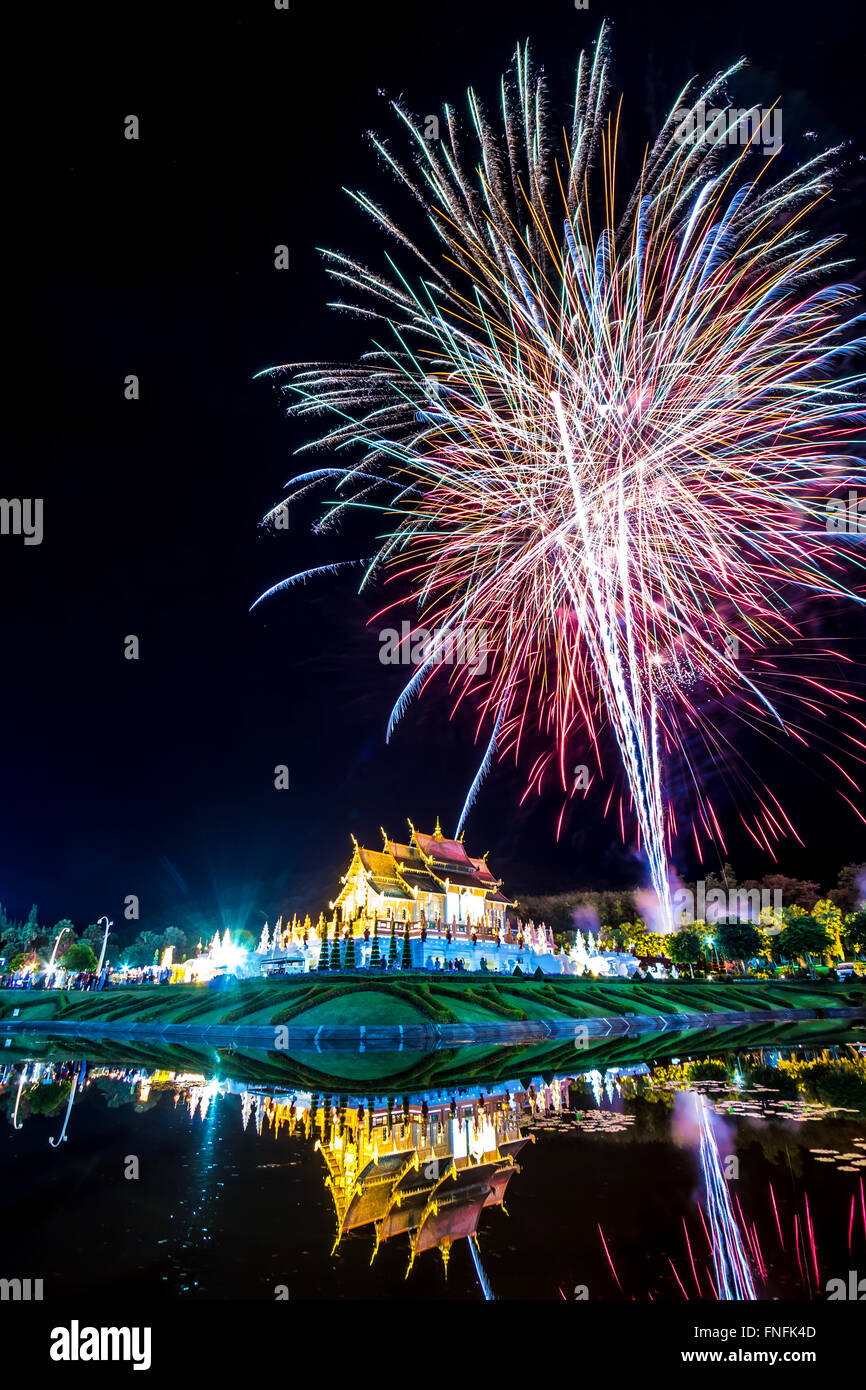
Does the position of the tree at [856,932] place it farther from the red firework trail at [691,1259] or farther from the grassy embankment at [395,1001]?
the red firework trail at [691,1259]

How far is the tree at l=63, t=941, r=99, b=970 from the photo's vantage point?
86.8 m

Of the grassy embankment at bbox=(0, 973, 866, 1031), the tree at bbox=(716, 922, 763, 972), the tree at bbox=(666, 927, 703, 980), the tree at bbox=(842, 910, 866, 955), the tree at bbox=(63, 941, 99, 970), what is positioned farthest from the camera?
the tree at bbox=(63, 941, 99, 970)

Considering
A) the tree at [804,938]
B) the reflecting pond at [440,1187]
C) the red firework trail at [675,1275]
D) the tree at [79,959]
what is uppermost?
the tree at [79,959]

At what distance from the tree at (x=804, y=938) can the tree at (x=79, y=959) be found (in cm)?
8380

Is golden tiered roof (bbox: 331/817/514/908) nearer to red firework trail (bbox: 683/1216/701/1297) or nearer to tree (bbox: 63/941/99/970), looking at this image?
tree (bbox: 63/941/99/970)

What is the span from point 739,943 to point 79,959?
262 ft

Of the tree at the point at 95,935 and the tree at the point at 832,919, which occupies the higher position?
the tree at the point at 95,935

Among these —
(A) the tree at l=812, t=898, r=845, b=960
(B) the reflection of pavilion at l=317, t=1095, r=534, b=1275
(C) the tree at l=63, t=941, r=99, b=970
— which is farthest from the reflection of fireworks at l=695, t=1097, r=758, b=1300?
(C) the tree at l=63, t=941, r=99, b=970

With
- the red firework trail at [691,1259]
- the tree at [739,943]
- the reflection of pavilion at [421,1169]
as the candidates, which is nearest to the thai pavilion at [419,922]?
the tree at [739,943]

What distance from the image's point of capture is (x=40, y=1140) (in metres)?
14.8

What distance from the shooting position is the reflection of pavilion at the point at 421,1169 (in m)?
9.23

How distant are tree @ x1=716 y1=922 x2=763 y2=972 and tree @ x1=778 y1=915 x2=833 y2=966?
280cm

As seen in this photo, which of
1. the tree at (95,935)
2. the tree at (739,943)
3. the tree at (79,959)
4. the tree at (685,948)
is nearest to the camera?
the tree at (739,943)
